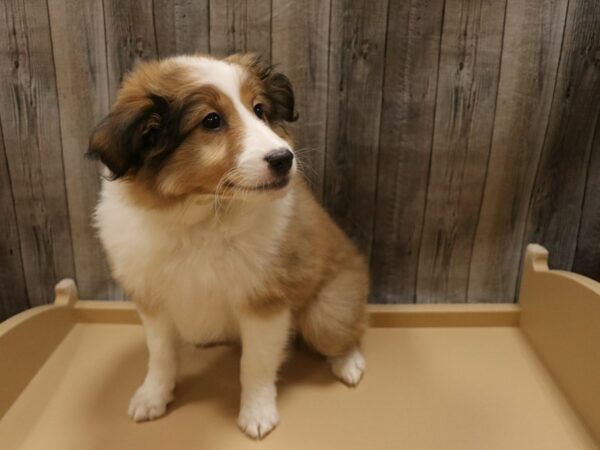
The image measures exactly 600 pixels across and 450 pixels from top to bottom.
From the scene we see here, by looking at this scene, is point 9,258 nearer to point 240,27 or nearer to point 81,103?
A: point 81,103

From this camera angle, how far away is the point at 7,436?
5.20ft

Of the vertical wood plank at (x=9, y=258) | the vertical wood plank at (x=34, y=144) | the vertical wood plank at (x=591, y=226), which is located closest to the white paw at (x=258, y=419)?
the vertical wood plank at (x=34, y=144)

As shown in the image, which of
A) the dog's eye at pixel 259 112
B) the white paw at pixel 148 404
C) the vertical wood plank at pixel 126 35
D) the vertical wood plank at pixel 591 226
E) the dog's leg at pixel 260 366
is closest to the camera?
the dog's eye at pixel 259 112

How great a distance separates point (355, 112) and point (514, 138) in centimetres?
58

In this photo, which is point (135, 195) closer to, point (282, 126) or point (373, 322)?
point (282, 126)

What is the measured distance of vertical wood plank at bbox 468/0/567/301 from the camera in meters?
1.82

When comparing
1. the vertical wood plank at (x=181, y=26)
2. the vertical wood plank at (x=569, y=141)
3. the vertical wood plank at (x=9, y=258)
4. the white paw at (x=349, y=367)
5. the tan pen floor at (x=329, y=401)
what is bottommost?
the tan pen floor at (x=329, y=401)

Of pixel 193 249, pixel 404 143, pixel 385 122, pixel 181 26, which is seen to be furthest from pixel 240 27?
pixel 193 249

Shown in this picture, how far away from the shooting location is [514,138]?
77.4 inches

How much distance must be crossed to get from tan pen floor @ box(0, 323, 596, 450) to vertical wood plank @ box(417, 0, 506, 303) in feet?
0.86

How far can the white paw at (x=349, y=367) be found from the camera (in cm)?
181

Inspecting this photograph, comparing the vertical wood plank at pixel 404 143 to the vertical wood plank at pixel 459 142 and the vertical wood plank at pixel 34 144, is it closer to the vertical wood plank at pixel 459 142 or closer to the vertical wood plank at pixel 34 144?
the vertical wood plank at pixel 459 142

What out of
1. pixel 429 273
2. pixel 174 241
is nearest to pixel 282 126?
pixel 174 241

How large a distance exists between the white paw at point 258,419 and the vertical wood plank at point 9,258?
1109mm
